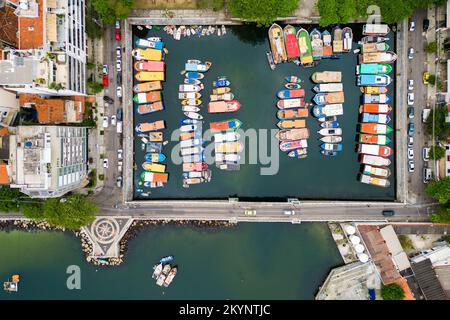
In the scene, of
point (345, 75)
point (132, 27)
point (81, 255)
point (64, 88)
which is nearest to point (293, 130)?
point (345, 75)

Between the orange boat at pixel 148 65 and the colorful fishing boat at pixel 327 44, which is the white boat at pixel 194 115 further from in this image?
the colorful fishing boat at pixel 327 44

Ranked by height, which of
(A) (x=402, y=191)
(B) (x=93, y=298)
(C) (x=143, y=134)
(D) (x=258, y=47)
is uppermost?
(D) (x=258, y=47)

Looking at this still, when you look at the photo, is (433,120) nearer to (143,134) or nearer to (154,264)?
(143,134)

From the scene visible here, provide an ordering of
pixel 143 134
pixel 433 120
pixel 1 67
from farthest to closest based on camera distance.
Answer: pixel 143 134 < pixel 433 120 < pixel 1 67

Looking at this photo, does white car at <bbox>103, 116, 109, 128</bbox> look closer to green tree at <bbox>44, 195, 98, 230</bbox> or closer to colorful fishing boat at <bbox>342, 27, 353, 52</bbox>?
green tree at <bbox>44, 195, 98, 230</bbox>

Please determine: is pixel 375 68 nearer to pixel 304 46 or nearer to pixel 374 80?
pixel 374 80

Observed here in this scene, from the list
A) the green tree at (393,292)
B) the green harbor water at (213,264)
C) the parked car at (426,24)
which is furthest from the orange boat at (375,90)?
the green tree at (393,292)

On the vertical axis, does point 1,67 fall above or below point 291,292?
above
